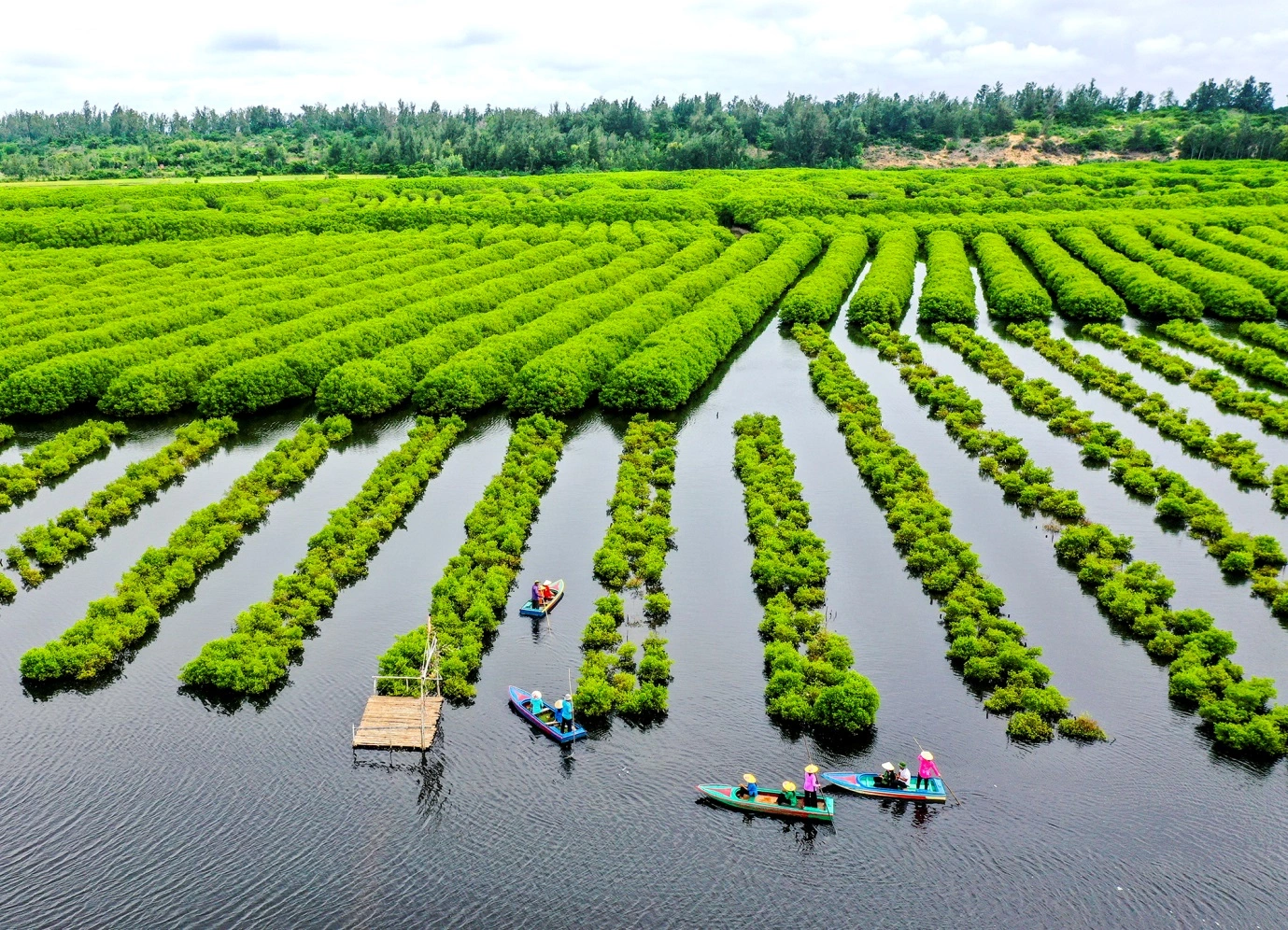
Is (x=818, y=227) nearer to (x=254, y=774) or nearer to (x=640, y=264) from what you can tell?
(x=640, y=264)

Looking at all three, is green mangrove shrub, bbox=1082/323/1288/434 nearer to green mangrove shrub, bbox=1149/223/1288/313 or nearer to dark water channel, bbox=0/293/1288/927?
green mangrove shrub, bbox=1149/223/1288/313

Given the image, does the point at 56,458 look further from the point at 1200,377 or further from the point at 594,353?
the point at 1200,377

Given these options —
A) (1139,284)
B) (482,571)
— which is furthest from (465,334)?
(1139,284)

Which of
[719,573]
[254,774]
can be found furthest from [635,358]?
[254,774]

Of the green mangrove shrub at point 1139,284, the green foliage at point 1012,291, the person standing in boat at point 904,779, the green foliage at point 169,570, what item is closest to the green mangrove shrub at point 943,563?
the person standing in boat at point 904,779

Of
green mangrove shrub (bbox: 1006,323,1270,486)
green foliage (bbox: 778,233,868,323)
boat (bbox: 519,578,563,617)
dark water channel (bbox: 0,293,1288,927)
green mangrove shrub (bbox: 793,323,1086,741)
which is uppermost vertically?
green foliage (bbox: 778,233,868,323)

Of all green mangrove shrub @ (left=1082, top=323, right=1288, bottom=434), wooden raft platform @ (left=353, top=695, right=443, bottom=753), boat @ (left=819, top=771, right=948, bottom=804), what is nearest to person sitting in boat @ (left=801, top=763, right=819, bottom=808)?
boat @ (left=819, top=771, right=948, bottom=804)
